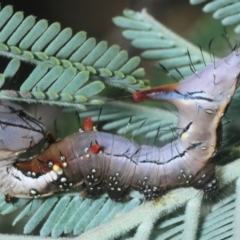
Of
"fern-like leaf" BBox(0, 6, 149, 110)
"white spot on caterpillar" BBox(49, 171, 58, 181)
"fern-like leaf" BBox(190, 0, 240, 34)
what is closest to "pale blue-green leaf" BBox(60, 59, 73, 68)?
"fern-like leaf" BBox(0, 6, 149, 110)

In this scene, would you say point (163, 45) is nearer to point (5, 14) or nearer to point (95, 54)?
point (95, 54)

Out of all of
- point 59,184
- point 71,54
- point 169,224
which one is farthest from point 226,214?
point 71,54

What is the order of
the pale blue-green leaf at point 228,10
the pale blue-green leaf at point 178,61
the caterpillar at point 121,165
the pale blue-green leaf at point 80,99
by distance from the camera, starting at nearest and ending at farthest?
the pale blue-green leaf at point 80,99 → the caterpillar at point 121,165 → the pale blue-green leaf at point 228,10 → the pale blue-green leaf at point 178,61

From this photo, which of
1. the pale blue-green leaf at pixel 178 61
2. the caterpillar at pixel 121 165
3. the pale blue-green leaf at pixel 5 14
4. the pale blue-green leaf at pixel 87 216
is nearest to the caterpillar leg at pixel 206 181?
the caterpillar at pixel 121 165

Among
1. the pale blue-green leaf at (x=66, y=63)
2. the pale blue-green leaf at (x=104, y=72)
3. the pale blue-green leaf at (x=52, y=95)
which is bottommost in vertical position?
the pale blue-green leaf at (x=52, y=95)

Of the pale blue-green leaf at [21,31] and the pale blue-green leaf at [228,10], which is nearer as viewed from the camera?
the pale blue-green leaf at [21,31]

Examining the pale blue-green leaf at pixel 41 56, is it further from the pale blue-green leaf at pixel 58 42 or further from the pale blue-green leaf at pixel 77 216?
the pale blue-green leaf at pixel 77 216

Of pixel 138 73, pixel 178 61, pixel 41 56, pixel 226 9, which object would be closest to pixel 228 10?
pixel 226 9

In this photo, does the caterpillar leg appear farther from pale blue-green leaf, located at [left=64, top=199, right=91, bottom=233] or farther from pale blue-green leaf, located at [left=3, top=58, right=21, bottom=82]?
pale blue-green leaf, located at [left=3, top=58, right=21, bottom=82]
